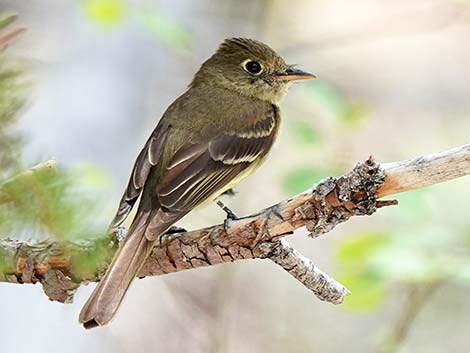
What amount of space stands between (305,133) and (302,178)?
202 mm

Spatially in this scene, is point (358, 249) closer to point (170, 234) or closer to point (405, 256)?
point (405, 256)

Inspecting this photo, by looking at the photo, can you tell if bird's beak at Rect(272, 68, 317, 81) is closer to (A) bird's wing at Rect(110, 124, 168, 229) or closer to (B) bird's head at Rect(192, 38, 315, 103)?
(B) bird's head at Rect(192, 38, 315, 103)

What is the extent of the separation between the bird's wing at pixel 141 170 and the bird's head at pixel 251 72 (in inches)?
20.2

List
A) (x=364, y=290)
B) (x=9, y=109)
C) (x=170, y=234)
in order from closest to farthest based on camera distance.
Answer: (x=9, y=109), (x=170, y=234), (x=364, y=290)

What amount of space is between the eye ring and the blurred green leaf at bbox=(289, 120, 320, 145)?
0.89 feet

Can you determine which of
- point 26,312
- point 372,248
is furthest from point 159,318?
point 372,248

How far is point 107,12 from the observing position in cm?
325

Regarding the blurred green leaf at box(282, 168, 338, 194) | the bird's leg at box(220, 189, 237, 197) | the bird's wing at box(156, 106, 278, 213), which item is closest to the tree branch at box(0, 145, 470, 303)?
the bird's wing at box(156, 106, 278, 213)

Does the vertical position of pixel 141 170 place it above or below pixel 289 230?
below

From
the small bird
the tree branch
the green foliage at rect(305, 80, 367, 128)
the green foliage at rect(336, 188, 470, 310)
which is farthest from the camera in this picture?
the green foliage at rect(305, 80, 367, 128)

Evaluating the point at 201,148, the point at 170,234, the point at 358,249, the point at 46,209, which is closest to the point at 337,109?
the point at 358,249

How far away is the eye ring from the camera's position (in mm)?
2963

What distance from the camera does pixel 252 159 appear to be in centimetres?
251

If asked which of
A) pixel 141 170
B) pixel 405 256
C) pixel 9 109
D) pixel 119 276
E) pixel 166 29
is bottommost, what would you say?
pixel 119 276
